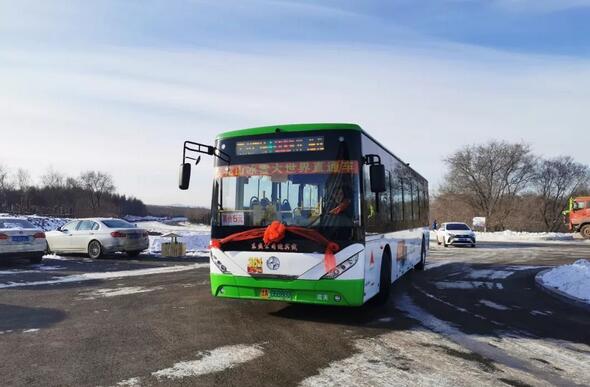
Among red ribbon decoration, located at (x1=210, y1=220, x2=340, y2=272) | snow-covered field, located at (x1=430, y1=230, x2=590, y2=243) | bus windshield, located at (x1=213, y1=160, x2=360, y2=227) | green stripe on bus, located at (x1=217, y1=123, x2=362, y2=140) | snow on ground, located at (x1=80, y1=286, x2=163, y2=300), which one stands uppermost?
green stripe on bus, located at (x1=217, y1=123, x2=362, y2=140)

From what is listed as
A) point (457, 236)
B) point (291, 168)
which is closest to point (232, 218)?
point (291, 168)

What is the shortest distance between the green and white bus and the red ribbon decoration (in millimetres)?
15

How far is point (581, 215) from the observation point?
1602 inches

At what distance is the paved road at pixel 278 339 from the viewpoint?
5.27 metres

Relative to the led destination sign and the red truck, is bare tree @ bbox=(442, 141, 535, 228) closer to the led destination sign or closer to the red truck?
the red truck

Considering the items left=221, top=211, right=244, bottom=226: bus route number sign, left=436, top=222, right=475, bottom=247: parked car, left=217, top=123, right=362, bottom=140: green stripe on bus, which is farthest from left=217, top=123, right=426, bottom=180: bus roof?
left=436, top=222, right=475, bottom=247: parked car

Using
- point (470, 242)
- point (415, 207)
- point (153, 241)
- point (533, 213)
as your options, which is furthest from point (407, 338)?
point (533, 213)

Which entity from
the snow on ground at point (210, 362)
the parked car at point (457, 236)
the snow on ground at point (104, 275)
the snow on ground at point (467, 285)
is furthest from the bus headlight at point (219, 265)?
the parked car at point (457, 236)

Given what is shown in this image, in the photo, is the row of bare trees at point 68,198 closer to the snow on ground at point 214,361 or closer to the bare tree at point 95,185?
the bare tree at point 95,185

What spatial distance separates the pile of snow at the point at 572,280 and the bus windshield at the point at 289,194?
6.07 meters

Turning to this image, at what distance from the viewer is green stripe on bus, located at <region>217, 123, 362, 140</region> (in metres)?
8.00

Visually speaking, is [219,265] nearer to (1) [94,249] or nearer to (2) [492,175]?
(1) [94,249]

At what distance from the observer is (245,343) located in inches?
258

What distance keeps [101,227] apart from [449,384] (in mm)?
16632
